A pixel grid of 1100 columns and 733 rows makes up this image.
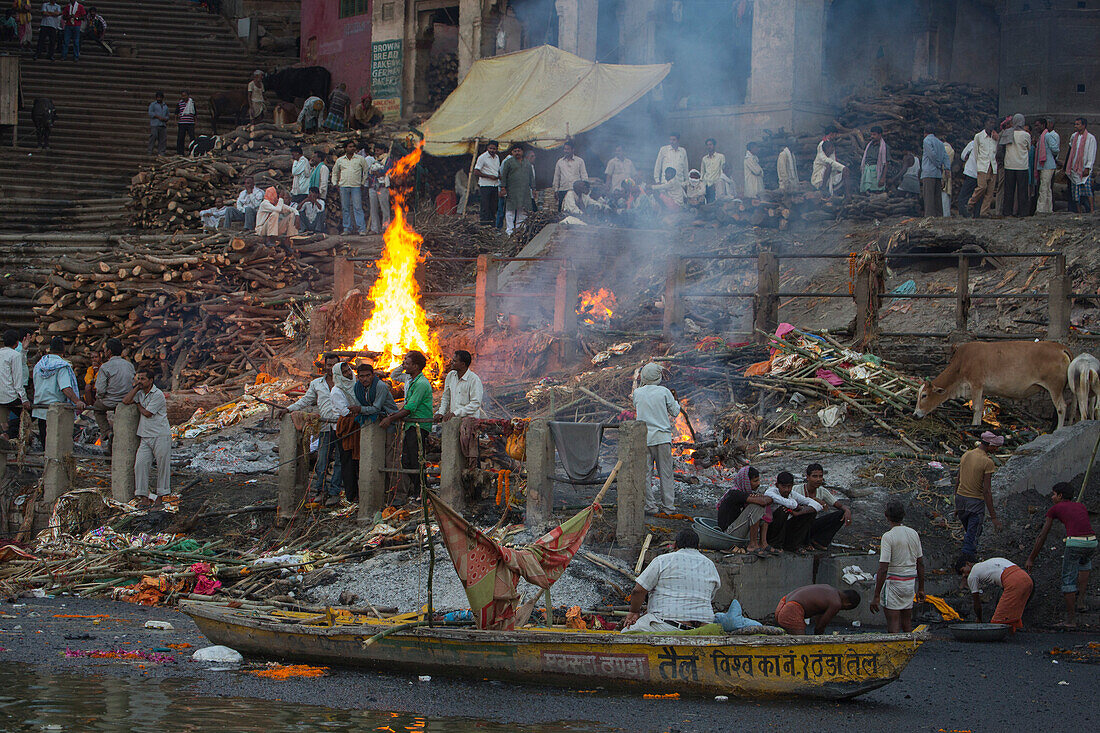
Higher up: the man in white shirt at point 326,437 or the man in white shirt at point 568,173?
the man in white shirt at point 568,173

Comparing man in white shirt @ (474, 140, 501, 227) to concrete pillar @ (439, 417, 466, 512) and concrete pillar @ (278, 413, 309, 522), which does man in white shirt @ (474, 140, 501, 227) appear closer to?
concrete pillar @ (278, 413, 309, 522)

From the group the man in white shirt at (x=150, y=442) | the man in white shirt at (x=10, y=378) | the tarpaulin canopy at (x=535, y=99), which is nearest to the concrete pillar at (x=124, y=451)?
the man in white shirt at (x=150, y=442)

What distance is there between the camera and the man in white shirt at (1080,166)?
20156 millimetres

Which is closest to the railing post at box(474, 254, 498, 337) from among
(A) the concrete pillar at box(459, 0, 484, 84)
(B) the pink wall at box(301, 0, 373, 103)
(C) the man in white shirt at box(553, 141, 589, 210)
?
(C) the man in white shirt at box(553, 141, 589, 210)

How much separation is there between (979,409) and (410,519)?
7324 mm

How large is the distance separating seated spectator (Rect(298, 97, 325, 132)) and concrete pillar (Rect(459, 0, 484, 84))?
11.6 ft

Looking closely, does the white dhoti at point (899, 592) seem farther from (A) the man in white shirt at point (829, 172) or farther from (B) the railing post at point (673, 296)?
(A) the man in white shirt at point (829, 172)

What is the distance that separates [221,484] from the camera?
1498 centimetres

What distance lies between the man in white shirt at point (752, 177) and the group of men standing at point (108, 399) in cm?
1263

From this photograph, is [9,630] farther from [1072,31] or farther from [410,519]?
[1072,31]

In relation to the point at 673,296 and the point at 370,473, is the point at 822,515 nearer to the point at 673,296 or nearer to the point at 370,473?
the point at 370,473

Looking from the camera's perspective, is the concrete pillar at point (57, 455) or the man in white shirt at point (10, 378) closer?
the concrete pillar at point (57, 455)

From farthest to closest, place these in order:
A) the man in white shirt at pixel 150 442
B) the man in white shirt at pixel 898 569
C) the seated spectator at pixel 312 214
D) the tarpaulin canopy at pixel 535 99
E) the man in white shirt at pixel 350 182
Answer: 1. the tarpaulin canopy at pixel 535 99
2. the seated spectator at pixel 312 214
3. the man in white shirt at pixel 350 182
4. the man in white shirt at pixel 150 442
5. the man in white shirt at pixel 898 569

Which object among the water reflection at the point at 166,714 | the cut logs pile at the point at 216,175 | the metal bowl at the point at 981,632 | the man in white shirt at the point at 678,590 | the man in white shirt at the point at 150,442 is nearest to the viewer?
the water reflection at the point at 166,714
